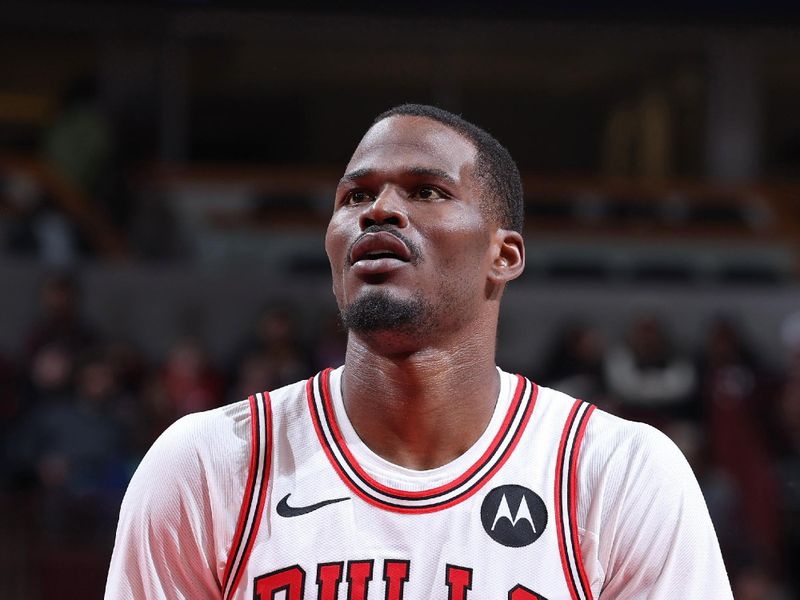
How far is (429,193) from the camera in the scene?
2510 millimetres

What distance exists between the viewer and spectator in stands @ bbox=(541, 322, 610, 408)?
27.6ft

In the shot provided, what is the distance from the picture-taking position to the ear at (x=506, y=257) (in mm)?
2627

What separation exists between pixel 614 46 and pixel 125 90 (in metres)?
4.70

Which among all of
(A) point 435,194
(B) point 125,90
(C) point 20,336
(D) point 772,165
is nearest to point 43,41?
(B) point 125,90

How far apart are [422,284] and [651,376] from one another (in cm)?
654

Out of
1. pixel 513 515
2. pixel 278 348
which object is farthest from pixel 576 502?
pixel 278 348

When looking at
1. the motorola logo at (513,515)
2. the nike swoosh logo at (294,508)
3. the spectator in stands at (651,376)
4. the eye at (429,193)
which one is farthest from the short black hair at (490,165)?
the spectator in stands at (651,376)

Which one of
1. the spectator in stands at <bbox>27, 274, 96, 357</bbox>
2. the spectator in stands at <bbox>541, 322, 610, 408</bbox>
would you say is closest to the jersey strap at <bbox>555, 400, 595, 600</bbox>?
the spectator in stands at <bbox>541, 322, 610, 408</bbox>

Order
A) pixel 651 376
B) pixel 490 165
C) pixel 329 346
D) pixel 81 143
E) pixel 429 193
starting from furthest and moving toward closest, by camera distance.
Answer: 1. pixel 81 143
2. pixel 651 376
3. pixel 329 346
4. pixel 490 165
5. pixel 429 193

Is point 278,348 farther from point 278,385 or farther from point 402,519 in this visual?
point 402,519

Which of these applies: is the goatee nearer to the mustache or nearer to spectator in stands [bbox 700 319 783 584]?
the mustache

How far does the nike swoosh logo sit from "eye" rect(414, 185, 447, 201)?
2.01 ft

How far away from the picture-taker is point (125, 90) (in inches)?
468

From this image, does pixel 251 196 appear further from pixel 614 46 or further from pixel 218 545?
pixel 218 545
